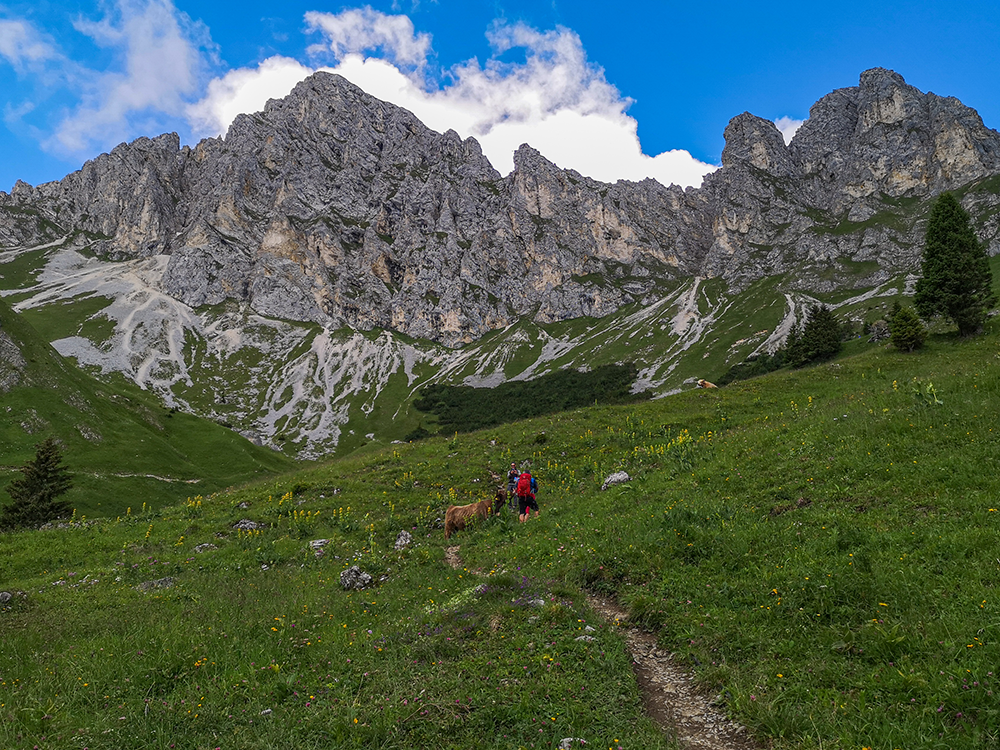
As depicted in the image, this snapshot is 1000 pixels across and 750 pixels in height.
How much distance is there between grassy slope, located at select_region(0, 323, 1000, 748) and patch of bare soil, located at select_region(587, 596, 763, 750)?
279 mm

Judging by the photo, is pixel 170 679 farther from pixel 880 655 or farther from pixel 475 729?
pixel 880 655

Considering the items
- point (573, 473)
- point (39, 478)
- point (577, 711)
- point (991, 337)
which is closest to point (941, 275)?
point (991, 337)

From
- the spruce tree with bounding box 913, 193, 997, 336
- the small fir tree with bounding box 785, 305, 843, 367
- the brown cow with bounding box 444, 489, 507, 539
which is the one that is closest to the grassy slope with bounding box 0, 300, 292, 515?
the brown cow with bounding box 444, 489, 507, 539

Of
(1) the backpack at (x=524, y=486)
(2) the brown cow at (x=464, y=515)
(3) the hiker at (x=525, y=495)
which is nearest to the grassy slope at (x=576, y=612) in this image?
(2) the brown cow at (x=464, y=515)

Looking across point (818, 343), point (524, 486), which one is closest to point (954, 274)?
point (818, 343)

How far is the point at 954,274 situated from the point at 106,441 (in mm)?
88304

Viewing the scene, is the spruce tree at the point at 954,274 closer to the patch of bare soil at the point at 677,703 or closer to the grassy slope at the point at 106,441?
the patch of bare soil at the point at 677,703

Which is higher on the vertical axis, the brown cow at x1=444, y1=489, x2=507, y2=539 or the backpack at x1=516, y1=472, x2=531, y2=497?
the backpack at x1=516, y1=472, x2=531, y2=497

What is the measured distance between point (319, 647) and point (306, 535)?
10849 mm

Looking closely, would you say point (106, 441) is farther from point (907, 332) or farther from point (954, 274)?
point (954, 274)

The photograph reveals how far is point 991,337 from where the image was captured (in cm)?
3588

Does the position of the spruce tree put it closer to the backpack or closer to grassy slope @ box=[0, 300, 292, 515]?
the backpack

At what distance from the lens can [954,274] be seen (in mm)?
38969

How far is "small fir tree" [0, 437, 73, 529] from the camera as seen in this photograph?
102 ft
